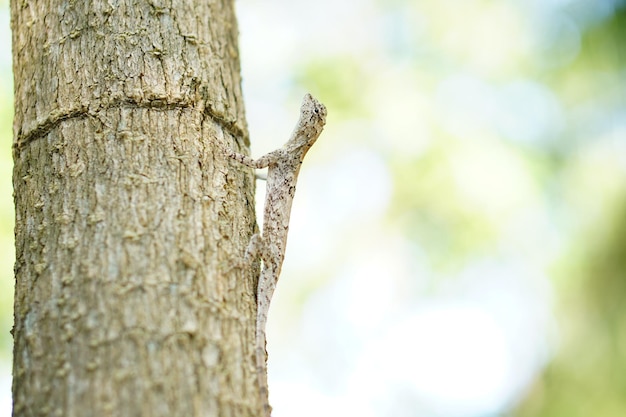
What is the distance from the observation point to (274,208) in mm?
4914

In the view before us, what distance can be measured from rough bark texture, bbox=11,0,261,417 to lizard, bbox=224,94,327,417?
119 mm

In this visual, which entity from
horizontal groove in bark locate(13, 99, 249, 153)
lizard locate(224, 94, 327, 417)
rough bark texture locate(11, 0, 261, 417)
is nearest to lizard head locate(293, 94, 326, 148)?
Answer: lizard locate(224, 94, 327, 417)

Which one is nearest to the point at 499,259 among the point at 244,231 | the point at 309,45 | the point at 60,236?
the point at 309,45

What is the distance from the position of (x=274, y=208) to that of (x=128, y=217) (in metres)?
1.84

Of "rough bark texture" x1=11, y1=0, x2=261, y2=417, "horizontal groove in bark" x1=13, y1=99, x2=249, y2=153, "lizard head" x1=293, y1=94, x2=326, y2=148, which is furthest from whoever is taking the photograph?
"lizard head" x1=293, y1=94, x2=326, y2=148

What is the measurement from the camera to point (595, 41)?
1195 cm

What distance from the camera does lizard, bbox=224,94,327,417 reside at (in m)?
3.50

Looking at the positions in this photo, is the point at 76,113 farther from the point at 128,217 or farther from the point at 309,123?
the point at 309,123

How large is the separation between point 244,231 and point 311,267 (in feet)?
29.1

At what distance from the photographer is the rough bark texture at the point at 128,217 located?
9.37ft

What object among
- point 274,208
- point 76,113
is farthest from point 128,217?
point 274,208

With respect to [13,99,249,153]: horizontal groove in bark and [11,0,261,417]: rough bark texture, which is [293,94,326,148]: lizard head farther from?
[13,99,249,153]: horizontal groove in bark

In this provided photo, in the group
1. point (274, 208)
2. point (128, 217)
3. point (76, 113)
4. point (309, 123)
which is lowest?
point (128, 217)

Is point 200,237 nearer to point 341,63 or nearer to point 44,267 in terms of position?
point 44,267
